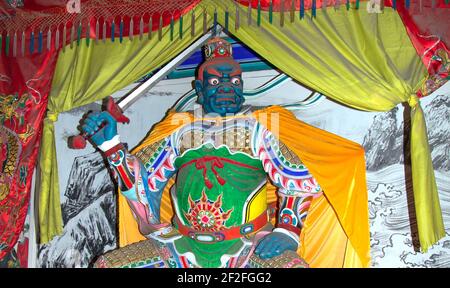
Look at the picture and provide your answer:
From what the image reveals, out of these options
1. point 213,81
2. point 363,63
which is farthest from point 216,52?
point 363,63

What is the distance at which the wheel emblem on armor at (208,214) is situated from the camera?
8.72 ft

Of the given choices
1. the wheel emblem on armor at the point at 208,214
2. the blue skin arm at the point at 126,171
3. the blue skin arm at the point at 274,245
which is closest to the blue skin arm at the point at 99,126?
the blue skin arm at the point at 126,171

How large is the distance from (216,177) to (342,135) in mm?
735

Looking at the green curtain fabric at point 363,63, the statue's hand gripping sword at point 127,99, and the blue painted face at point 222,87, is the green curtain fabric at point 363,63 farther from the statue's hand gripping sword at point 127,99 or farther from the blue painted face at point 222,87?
the statue's hand gripping sword at point 127,99

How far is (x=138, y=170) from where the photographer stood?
277cm

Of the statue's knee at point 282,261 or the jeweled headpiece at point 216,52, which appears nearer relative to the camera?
the statue's knee at point 282,261

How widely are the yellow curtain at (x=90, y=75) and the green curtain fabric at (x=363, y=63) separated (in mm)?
448

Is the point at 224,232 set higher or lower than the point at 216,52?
lower

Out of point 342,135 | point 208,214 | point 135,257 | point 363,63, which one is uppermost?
point 363,63

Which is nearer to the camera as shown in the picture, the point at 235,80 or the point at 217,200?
the point at 217,200

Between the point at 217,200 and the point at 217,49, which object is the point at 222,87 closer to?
the point at 217,49

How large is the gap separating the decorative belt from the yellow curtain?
0.65 m

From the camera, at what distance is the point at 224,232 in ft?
8.69

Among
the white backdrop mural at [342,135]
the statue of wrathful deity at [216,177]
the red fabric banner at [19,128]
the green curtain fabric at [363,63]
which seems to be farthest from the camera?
the red fabric banner at [19,128]
